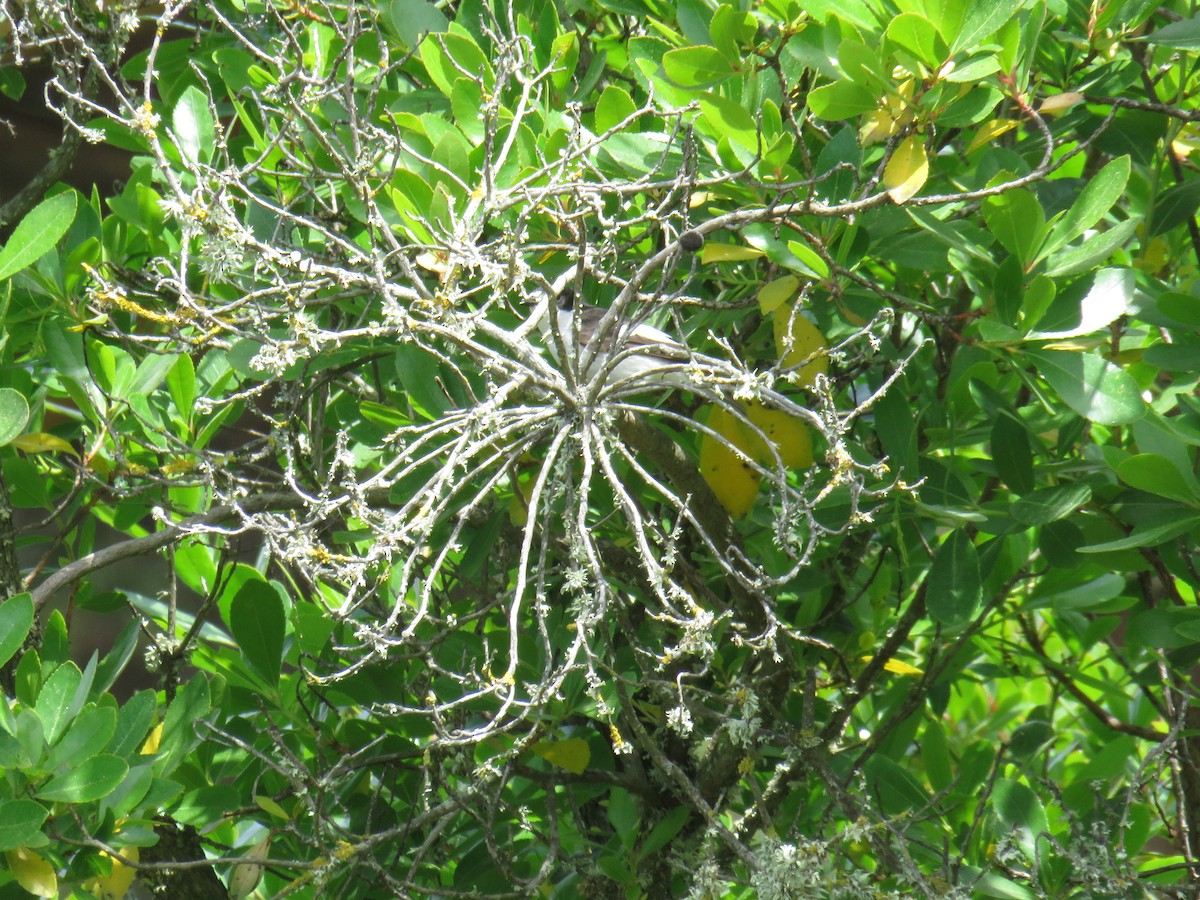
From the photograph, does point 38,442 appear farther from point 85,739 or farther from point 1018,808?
point 1018,808

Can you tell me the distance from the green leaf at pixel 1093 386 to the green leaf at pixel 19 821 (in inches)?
62.2

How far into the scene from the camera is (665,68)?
183 cm

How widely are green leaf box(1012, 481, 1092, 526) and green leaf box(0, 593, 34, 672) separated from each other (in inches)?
61.6

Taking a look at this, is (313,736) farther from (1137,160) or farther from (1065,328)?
(1137,160)

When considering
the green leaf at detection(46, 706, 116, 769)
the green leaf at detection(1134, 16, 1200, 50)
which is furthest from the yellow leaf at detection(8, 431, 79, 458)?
the green leaf at detection(1134, 16, 1200, 50)

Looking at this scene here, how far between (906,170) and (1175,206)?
851 millimetres

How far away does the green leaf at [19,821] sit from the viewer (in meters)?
1.68

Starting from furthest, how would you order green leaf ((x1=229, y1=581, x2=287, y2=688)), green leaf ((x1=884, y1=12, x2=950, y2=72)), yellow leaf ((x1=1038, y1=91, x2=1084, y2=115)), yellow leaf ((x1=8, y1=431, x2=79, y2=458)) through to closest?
yellow leaf ((x1=8, y1=431, x2=79, y2=458)), green leaf ((x1=229, y1=581, x2=287, y2=688)), yellow leaf ((x1=1038, y1=91, x2=1084, y2=115)), green leaf ((x1=884, y1=12, x2=950, y2=72))

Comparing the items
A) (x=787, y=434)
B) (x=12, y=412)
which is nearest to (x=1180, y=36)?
(x=787, y=434)

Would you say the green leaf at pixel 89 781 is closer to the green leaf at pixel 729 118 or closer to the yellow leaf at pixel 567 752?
the yellow leaf at pixel 567 752

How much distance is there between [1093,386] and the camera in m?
1.77

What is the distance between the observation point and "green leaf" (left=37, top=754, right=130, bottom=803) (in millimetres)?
1754

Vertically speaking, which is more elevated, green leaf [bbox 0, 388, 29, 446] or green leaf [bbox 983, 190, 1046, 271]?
green leaf [bbox 983, 190, 1046, 271]

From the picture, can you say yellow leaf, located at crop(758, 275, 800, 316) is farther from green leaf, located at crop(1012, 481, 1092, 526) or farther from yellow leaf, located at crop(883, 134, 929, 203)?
green leaf, located at crop(1012, 481, 1092, 526)
